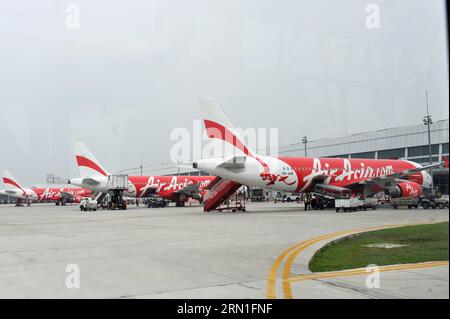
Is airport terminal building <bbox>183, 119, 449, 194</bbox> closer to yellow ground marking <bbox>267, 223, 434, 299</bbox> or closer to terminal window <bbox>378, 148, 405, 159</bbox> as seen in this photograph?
terminal window <bbox>378, 148, 405, 159</bbox>

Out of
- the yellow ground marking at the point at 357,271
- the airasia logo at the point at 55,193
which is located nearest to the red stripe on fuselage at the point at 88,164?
the airasia logo at the point at 55,193

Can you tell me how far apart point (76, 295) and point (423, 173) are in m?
41.2

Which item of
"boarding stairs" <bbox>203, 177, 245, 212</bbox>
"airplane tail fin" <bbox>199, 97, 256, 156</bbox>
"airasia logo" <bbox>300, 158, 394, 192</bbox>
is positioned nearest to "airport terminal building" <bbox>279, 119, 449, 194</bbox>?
"airasia logo" <bbox>300, 158, 394, 192</bbox>

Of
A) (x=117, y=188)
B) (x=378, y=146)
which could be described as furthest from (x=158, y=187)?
(x=378, y=146)

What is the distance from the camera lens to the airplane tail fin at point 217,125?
107 feet

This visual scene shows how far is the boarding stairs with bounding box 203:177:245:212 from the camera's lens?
3541 centimetres

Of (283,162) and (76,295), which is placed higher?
(283,162)

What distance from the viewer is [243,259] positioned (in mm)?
10383

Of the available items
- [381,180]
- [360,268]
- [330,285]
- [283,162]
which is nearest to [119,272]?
[330,285]

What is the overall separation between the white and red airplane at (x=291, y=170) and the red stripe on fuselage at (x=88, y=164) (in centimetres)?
2439

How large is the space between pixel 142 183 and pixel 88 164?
6751 mm

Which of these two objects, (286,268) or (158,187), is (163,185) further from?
(286,268)

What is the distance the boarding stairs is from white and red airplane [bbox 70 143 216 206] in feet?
54.5
